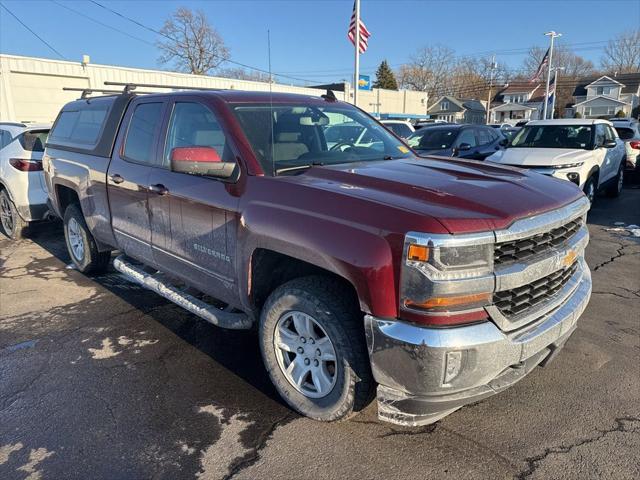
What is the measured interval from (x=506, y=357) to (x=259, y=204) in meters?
1.63

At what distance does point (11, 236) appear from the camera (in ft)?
24.8

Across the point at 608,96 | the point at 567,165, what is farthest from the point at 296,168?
the point at 608,96

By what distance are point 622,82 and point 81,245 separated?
89420mm

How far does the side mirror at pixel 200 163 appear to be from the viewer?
3.08 meters

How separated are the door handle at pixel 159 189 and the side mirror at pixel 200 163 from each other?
0.64 meters

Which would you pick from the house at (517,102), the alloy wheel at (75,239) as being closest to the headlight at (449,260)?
the alloy wheel at (75,239)

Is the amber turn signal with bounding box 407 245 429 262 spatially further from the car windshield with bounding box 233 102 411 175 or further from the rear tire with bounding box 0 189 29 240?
the rear tire with bounding box 0 189 29 240

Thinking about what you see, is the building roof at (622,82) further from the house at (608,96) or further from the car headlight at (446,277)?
the car headlight at (446,277)

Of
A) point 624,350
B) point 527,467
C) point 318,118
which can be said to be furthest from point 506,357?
point 318,118

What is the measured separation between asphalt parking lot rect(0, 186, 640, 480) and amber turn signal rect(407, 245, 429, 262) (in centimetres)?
116

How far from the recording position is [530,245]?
2.53 meters

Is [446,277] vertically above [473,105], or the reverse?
[473,105]

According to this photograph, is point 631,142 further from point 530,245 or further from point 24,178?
point 24,178

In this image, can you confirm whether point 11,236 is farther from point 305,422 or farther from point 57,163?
point 305,422
